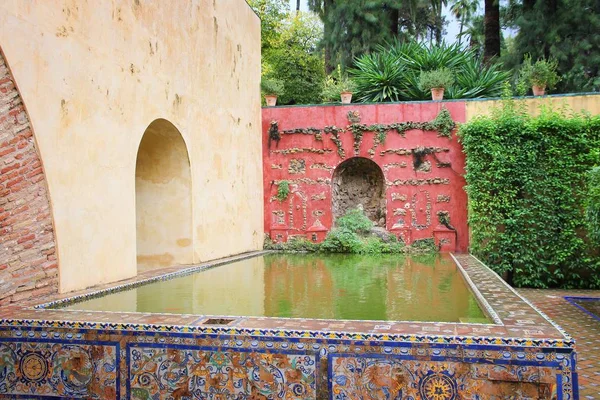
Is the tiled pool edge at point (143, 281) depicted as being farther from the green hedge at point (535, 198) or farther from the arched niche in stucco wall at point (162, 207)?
the green hedge at point (535, 198)

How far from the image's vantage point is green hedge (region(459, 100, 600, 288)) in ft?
28.6

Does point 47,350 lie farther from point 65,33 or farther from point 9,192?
point 65,33

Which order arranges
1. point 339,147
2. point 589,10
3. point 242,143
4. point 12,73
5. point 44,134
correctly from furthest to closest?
point 589,10, point 339,147, point 242,143, point 44,134, point 12,73

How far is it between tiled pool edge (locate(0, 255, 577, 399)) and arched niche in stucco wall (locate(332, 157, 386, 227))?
7.83m

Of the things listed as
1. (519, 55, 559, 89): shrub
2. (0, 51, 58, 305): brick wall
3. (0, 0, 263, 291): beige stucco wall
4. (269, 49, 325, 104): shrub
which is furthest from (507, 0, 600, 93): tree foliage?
(0, 51, 58, 305): brick wall

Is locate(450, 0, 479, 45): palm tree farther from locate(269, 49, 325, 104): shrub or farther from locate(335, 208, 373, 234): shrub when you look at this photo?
locate(335, 208, 373, 234): shrub

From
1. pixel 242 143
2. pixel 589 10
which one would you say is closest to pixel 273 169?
pixel 242 143

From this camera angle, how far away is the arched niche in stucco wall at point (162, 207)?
25.1 ft

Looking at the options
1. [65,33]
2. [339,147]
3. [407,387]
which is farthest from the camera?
[339,147]

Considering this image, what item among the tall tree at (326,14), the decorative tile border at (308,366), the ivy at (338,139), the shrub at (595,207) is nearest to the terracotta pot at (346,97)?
the ivy at (338,139)

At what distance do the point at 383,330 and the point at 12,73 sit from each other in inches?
136

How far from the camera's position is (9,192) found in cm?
441

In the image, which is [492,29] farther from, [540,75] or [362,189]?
[362,189]

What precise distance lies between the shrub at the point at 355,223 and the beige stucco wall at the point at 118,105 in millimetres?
2187
